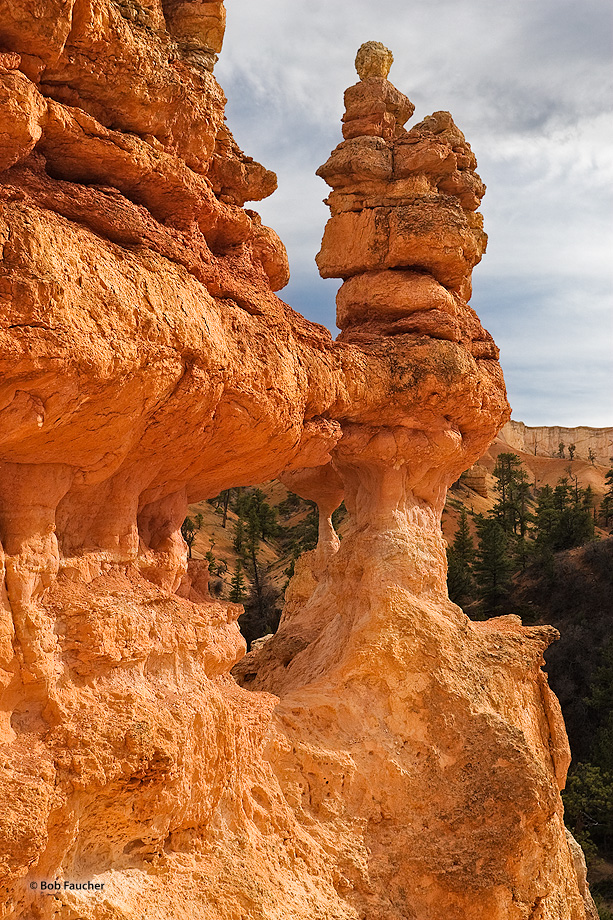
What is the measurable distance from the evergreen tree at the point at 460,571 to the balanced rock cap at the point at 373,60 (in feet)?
71.4

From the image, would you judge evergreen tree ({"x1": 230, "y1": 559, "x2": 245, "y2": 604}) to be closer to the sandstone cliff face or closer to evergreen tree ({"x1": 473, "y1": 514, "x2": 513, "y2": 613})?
evergreen tree ({"x1": 473, "y1": 514, "x2": 513, "y2": 613})

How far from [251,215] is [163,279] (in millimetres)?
2400

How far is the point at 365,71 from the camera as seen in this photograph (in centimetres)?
1152

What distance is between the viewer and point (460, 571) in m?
31.9

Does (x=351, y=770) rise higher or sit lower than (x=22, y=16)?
lower

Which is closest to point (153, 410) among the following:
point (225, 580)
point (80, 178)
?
point (80, 178)

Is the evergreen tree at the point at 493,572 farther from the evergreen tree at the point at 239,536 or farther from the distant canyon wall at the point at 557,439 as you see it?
the distant canyon wall at the point at 557,439

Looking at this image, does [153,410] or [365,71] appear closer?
[153,410]

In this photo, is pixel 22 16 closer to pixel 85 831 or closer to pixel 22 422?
pixel 22 422

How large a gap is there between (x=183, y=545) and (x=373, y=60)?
8131mm

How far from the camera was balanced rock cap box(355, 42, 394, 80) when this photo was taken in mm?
11453

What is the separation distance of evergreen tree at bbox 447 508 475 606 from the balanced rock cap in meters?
21.7

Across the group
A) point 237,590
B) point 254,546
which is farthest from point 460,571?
point 237,590

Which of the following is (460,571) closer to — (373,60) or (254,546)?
(254,546)
